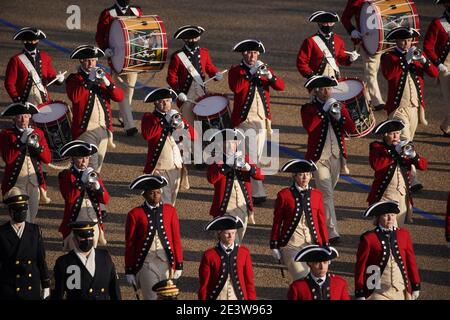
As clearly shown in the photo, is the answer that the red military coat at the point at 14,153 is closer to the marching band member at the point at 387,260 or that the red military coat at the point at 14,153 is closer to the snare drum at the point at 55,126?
the snare drum at the point at 55,126

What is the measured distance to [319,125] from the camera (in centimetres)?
1847

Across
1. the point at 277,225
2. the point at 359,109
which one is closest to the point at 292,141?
the point at 359,109

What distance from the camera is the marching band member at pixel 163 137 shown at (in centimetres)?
1855

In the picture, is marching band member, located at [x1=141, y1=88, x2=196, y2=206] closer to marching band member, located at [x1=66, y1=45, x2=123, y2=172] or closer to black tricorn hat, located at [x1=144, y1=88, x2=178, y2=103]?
black tricorn hat, located at [x1=144, y1=88, x2=178, y2=103]

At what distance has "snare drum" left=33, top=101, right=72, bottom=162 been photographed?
18984mm

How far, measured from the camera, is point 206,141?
19.5 m

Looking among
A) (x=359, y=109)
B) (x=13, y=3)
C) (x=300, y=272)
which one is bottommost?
(x=300, y=272)

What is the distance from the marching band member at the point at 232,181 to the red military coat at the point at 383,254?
6.64ft

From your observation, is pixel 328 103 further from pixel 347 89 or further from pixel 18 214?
pixel 18 214

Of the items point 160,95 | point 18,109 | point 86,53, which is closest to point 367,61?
point 160,95

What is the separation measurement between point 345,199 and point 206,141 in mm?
1992

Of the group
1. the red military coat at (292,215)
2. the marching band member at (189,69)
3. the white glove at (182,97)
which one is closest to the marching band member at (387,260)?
the red military coat at (292,215)
